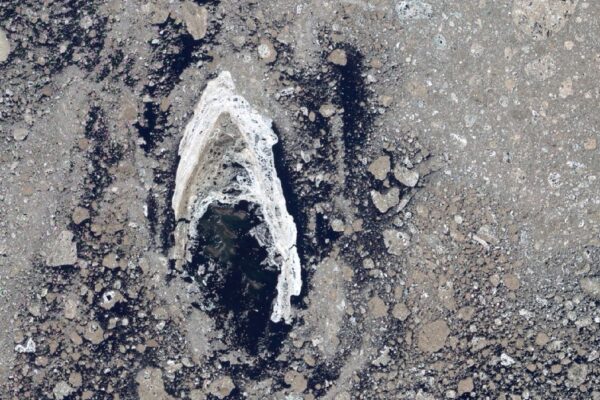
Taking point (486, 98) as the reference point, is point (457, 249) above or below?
below

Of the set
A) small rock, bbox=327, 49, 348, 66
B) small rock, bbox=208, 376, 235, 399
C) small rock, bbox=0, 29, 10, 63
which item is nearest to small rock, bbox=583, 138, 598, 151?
small rock, bbox=327, 49, 348, 66

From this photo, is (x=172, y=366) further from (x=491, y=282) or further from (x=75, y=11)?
(x=75, y=11)

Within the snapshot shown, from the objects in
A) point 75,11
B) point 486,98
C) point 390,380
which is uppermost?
point 75,11

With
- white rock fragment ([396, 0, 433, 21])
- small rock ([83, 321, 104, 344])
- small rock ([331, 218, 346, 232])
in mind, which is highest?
white rock fragment ([396, 0, 433, 21])

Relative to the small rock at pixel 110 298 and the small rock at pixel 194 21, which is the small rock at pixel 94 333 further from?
the small rock at pixel 194 21

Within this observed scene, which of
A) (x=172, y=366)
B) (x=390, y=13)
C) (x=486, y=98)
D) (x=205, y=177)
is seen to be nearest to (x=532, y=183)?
(x=486, y=98)

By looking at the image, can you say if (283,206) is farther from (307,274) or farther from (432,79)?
(432,79)

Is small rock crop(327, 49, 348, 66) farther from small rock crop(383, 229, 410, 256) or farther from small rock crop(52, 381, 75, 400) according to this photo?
small rock crop(52, 381, 75, 400)
